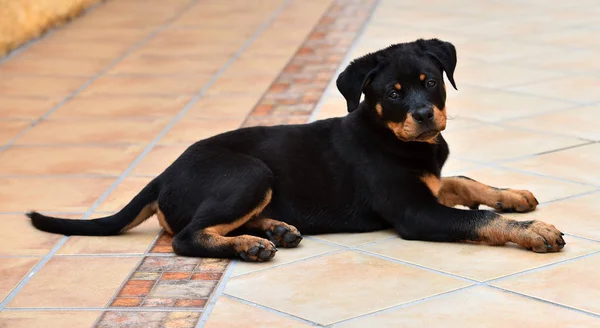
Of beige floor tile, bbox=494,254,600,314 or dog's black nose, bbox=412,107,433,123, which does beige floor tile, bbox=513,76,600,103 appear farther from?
beige floor tile, bbox=494,254,600,314

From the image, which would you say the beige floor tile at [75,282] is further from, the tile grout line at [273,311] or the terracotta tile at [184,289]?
the tile grout line at [273,311]

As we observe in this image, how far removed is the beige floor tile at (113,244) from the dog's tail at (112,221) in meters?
0.03

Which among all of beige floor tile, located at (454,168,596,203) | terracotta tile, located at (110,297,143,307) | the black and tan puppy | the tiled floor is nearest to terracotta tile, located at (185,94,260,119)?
the tiled floor

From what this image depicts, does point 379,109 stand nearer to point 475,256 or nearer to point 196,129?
point 475,256

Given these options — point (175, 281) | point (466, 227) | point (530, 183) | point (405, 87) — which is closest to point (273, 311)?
point (175, 281)

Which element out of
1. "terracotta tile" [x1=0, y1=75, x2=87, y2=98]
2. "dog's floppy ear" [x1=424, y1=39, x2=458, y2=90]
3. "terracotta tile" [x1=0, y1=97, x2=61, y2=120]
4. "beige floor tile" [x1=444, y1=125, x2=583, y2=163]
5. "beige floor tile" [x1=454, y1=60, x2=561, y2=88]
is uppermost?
"dog's floppy ear" [x1=424, y1=39, x2=458, y2=90]

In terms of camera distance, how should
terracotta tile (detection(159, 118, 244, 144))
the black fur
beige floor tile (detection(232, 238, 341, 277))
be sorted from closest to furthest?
beige floor tile (detection(232, 238, 341, 277)), the black fur, terracotta tile (detection(159, 118, 244, 144))

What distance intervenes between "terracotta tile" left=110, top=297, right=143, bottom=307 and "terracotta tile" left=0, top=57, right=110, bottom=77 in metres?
4.37

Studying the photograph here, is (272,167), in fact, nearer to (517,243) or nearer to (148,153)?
(517,243)

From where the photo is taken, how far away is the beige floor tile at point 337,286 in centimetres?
371

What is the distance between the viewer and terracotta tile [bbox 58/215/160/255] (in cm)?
446

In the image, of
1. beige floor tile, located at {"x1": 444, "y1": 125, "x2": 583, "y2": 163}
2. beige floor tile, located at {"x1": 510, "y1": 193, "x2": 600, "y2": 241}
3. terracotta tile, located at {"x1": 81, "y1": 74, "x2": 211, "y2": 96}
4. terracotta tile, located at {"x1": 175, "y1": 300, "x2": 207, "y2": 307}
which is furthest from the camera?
terracotta tile, located at {"x1": 81, "y1": 74, "x2": 211, "y2": 96}

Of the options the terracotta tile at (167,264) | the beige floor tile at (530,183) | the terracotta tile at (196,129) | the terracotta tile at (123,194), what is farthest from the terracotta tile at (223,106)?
the terracotta tile at (167,264)

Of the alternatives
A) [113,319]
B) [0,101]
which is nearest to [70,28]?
[0,101]
